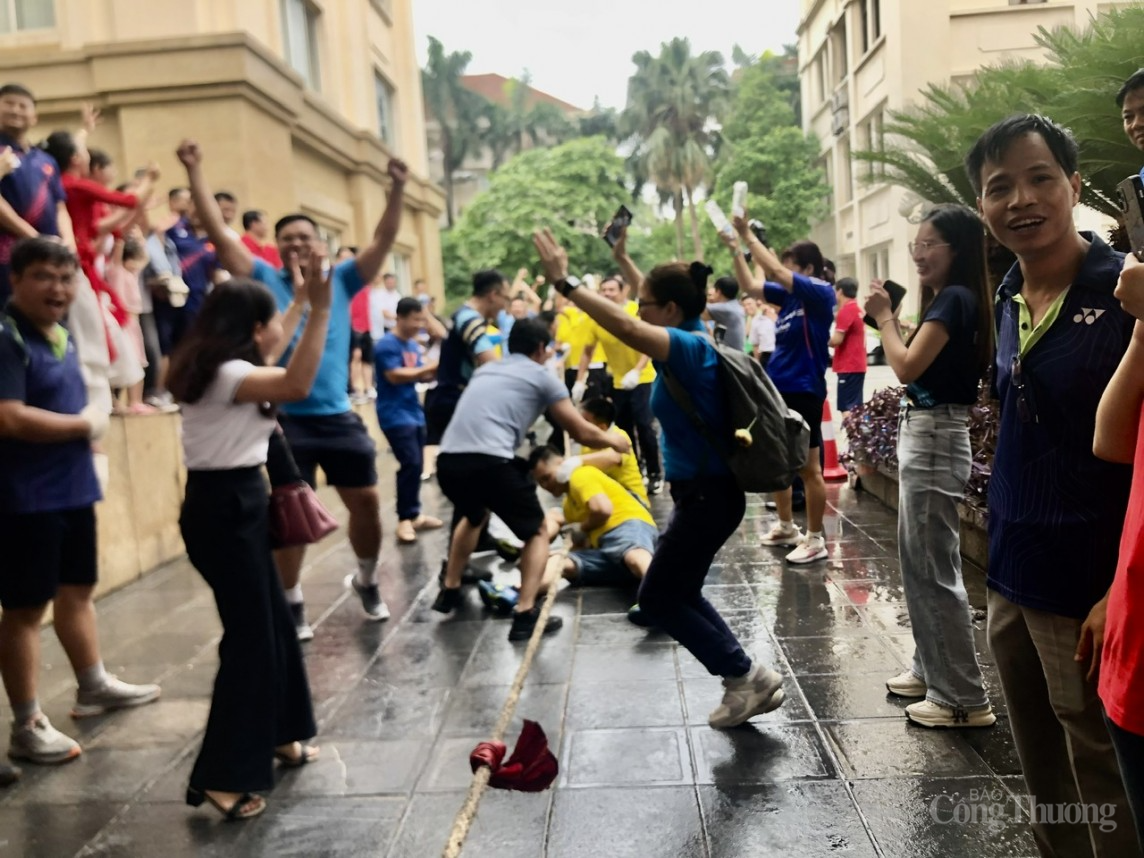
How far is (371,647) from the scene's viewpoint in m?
5.21

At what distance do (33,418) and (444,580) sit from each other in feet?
8.88

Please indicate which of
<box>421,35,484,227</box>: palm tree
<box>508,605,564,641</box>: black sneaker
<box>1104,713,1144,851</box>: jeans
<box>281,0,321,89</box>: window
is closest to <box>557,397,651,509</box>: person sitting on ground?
<box>508,605,564,641</box>: black sneaker

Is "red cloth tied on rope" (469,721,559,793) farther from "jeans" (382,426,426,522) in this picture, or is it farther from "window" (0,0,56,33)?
"window" (0,0,56,33)

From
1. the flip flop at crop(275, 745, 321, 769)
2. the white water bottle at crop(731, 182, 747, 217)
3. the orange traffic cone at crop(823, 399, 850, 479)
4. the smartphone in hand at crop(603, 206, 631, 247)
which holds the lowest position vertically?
the flip flop at crop(275, 745, 321, 769)

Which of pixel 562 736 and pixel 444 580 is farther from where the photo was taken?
pixel 444 580

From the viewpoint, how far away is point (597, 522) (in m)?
6.26

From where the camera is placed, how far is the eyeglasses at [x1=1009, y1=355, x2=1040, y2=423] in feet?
7.41

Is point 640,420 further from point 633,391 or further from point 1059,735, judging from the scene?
point 1059,735

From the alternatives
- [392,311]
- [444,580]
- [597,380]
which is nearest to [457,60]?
[392,311]

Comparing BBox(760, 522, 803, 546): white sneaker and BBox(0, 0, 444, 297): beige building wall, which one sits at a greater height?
BBox(0, 0, 444, 297): beige building wall

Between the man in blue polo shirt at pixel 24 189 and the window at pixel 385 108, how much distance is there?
584 inches

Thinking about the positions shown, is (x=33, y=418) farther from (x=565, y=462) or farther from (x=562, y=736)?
(x=565, y=462)

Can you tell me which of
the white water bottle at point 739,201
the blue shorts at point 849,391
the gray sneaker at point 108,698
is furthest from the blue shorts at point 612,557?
the blue shorts at point 849,391

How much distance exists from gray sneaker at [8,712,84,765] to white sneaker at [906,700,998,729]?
3365 millimetres
